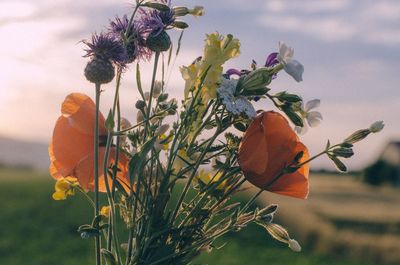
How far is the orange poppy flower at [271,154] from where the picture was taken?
1124 mm

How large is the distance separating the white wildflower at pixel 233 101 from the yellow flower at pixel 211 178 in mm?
149

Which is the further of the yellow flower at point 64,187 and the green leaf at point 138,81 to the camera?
the yellow flower at point 64,187

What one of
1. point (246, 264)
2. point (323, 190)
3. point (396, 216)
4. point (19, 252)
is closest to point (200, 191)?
point (246, 264)

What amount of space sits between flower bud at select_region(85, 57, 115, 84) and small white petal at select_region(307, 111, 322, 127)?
33 centimetres

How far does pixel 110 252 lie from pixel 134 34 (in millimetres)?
339

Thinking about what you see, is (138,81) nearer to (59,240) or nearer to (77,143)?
(77,143)

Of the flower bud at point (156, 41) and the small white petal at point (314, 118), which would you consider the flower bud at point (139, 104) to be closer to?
the flower bud at point (156, 41)

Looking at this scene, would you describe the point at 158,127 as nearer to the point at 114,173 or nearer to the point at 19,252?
the point at 114,173

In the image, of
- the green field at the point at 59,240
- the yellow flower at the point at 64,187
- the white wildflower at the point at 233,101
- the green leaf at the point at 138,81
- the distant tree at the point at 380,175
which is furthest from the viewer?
the distant tree at the point at 380,175

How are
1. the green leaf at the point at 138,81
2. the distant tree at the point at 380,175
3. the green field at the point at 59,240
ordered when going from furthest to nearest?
the distant tree at the point at 380,175, the green field at the point at 59,240, the green leaf at the point at 138,81

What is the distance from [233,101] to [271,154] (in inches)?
5.3

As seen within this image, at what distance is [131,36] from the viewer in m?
1.10

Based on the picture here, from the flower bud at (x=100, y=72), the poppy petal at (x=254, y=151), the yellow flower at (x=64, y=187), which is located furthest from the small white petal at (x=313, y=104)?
the yellow flower at (x=64, y=187)

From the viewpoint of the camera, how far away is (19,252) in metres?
8.34
